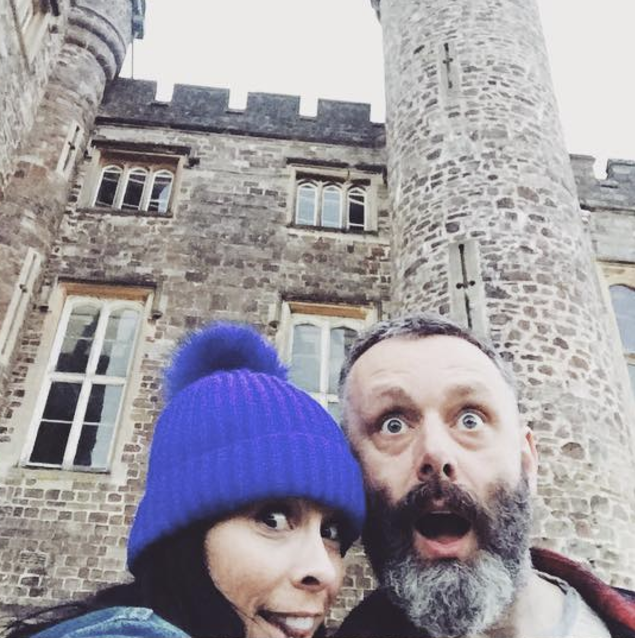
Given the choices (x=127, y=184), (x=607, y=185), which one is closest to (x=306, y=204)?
(x=127, y=184)

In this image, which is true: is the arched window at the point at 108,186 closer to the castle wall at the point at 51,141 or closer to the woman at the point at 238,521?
the castle wall at the point at 51,141

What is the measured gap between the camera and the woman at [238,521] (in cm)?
163

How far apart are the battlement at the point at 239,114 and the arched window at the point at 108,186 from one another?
89cm

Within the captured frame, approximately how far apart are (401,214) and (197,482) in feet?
21.8

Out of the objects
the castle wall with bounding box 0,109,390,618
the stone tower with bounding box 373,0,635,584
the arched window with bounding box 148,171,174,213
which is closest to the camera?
the stone tower with bounding box 373,0,635,584

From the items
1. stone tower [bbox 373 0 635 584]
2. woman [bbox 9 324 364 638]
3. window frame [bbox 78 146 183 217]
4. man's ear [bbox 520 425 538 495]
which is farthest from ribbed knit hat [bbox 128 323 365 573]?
window frame [bbox 78 146 183 217]

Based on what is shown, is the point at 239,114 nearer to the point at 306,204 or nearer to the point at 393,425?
the point at 306,204

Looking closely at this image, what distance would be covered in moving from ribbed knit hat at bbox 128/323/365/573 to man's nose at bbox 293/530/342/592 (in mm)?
122

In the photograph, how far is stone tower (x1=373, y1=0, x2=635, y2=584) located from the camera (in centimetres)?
569

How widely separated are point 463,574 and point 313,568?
0.46m

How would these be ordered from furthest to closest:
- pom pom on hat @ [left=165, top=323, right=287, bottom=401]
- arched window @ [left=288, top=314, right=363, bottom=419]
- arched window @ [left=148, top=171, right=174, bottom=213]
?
1. arched window @ [left=148, top=171, right=174, bottom=213]
2. arched window @ [left=288, top=314, right=363, bottom=419]
3. pom pom on hat @ [left=165, top=323, right=287, bottom=401]

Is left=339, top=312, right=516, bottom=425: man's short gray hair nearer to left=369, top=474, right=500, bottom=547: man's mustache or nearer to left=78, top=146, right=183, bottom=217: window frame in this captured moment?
left=369, top=474, right=500, bottom=547: man's mustache

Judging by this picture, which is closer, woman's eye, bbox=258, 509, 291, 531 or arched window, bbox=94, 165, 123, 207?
woman's eye, bbox=258, 509, 291, 531

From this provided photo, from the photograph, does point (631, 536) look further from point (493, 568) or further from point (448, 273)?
point (493, 568)
